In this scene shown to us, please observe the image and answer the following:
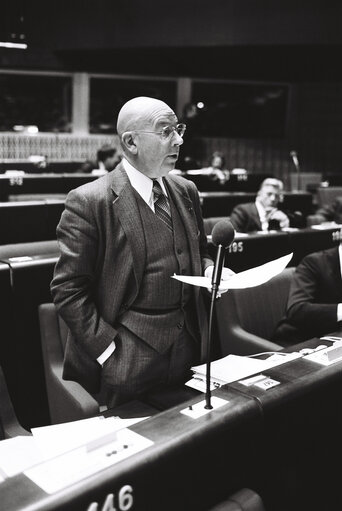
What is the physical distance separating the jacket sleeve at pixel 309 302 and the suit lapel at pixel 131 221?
3.35ft

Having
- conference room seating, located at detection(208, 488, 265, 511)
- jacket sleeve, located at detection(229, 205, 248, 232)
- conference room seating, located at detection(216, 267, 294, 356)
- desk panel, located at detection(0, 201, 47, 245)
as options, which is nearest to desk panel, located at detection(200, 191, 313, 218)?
jacket sleeve, located at detection(229, 205, 248, 232)

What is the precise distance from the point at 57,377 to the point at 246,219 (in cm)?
308

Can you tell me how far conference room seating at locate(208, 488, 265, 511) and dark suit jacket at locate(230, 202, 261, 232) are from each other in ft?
12.8

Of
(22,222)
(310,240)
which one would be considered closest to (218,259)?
(310,240)

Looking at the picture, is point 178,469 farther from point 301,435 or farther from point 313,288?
point 313,288

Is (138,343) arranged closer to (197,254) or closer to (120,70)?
(197,254)

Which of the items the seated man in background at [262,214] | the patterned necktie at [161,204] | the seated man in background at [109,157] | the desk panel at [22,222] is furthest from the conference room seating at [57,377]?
the seated man in background at [109,157]

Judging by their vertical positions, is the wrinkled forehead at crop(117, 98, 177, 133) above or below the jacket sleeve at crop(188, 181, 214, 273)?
above

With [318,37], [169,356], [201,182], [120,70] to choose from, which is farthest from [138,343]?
[120,70]

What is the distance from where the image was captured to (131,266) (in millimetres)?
1736

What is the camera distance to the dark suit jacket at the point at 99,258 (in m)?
1.72

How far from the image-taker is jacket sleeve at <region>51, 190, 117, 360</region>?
5.64ft

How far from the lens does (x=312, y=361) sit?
1548mm

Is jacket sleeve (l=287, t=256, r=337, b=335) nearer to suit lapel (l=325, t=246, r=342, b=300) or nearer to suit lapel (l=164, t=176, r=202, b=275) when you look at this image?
suit lapel (l=325, t=246, r=342, b=300)
